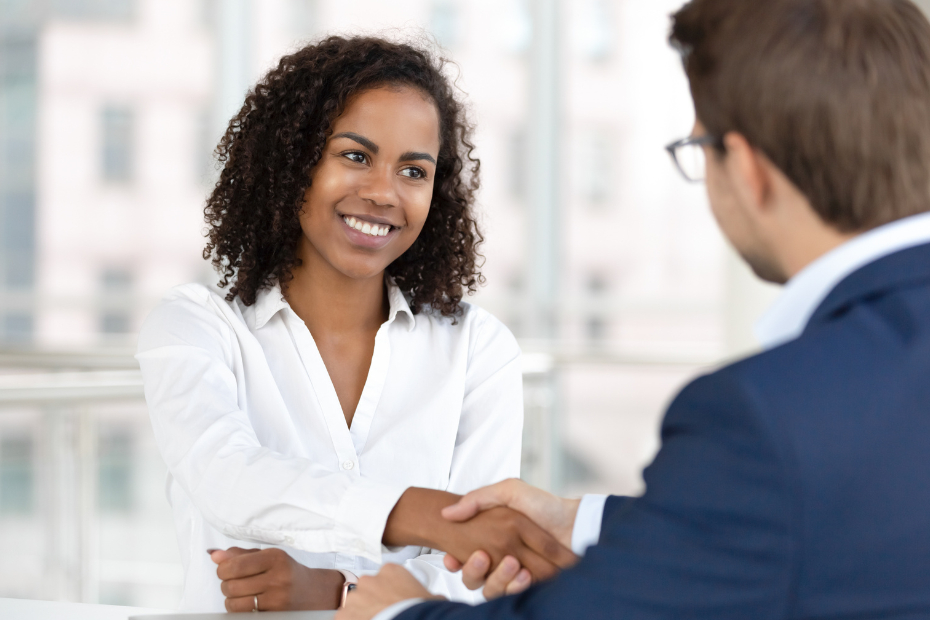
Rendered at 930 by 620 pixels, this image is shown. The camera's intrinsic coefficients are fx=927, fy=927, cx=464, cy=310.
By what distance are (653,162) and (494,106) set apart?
122 cm

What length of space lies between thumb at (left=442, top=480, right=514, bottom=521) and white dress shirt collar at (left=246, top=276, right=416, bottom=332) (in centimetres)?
51

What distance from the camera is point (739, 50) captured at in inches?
35.6

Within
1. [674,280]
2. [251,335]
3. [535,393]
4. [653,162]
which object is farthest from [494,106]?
[251,335]

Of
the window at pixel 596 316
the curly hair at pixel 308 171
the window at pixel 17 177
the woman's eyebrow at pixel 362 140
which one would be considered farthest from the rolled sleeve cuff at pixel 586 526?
the window at pixel 17 177

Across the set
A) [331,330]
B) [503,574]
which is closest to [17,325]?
[331,330]

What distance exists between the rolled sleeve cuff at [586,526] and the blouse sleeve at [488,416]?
36 cm

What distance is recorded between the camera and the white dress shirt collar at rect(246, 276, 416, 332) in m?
1.71

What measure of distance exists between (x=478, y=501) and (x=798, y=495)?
2.19 feet

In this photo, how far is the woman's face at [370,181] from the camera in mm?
1677

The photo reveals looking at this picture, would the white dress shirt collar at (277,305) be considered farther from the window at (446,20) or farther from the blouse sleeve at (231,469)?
the window at (446,20)

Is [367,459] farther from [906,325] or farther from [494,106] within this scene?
[494,106]

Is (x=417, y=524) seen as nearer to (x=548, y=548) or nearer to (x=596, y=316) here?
(x=548, y=548)

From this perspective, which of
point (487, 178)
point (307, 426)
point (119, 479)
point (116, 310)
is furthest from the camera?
point (487, 178)

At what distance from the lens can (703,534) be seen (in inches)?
30.7
